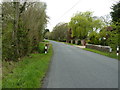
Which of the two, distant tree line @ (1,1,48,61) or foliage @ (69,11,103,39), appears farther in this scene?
foliage @ (69,11,103,39)

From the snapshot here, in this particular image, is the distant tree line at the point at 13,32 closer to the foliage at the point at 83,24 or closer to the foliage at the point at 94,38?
the foliage at the point at 94,38

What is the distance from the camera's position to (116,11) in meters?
22.2

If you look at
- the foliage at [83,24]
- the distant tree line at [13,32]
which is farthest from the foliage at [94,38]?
the distant tree line at [13,32]

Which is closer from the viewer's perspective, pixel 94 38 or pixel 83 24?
pixel 94 38

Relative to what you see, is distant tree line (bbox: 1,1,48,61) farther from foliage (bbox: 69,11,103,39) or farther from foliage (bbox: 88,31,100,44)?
foliage (bbox: 69,11,103,39)

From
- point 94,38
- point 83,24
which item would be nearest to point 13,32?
point 94,38

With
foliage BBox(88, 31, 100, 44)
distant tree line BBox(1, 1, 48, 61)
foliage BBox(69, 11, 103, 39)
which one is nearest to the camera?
distant tree line BBox(1, 1, 48, 61)

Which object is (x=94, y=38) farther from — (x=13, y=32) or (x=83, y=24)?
(x=13, y=32)

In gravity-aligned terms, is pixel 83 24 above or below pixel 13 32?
above

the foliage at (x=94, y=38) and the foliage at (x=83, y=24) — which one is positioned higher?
the foliage at (x=83, y=24)

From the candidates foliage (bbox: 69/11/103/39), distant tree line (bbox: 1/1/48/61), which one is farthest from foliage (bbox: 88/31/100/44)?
distant tree line (bbox: 1/1/48/61)

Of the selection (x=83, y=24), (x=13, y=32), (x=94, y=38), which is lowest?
(x=13, y=32)

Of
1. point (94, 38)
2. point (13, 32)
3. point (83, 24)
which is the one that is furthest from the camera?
point (83, 24)

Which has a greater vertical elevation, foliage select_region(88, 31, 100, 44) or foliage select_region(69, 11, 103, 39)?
foliage select_region(69, 11, 103, 39)
